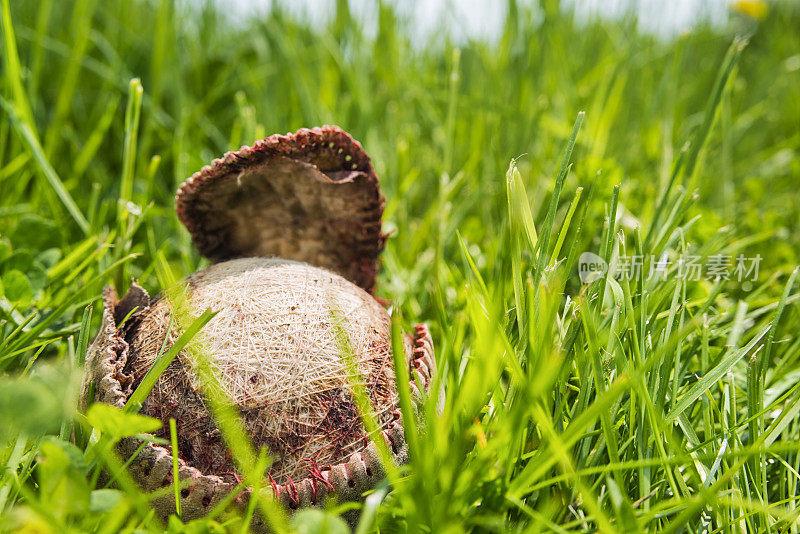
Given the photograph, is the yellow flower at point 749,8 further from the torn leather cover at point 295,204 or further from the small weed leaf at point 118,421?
the small weed leaf at point 118,421

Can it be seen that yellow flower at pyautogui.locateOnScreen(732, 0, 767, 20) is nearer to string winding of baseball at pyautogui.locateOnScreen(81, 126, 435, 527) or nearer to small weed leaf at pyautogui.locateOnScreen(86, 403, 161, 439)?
string winding of baseball at pyautogui.locateOnScreen(81, 126, 435, 527)

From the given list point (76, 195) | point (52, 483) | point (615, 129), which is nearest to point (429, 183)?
point (615, 129)

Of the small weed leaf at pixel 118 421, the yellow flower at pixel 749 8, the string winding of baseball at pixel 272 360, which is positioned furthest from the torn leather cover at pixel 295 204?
the yellow flower at pixel 749 8

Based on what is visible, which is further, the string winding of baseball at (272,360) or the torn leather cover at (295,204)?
the torn leather cover at (295,204)

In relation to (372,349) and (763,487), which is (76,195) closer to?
(372,349)

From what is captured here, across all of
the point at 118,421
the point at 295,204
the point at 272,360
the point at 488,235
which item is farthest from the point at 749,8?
the point at 118,421

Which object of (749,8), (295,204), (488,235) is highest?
(749,8)

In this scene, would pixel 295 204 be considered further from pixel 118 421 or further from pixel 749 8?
pixel 749 8

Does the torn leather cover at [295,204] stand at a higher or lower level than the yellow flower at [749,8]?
lower

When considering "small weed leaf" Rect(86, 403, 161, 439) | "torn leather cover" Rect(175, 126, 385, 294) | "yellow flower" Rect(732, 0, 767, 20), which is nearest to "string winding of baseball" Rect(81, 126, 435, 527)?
"torn leather cover" Rect(175, 126, 385, 294)
